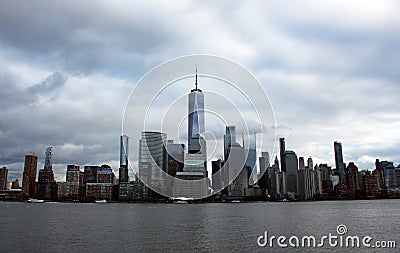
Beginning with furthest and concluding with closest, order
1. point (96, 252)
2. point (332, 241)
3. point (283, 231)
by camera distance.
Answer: point (283, 231) → point (332, 241) → point (96, 252)

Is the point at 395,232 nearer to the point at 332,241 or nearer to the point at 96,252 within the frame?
the point at 332,241

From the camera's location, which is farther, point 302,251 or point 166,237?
point 166,237

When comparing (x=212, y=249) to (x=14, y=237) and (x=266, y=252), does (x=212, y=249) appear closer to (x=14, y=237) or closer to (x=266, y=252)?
(x=266, y=252)

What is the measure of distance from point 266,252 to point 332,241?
13.8 m

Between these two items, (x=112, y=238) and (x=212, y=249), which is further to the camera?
(x=112, y=238)

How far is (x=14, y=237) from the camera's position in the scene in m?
57.6

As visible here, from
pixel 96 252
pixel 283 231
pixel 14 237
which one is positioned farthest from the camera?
pixel 283 231

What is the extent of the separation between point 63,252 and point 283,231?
38.2 metres

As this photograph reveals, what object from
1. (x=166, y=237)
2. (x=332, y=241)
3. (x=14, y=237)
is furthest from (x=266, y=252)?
(x=14, y=237)

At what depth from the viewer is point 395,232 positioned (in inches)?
2530

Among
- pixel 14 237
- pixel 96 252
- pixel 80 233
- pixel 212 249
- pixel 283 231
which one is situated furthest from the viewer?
pixel 283 231

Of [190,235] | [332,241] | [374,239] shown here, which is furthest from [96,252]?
[374,239]

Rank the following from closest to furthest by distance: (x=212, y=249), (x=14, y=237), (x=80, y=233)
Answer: (x=212, y=249) < (x=14, y=237) < (x=80, y=233)

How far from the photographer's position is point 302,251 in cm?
4503
